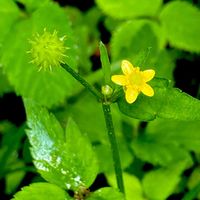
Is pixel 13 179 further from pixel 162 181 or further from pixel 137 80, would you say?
pixel 137 80

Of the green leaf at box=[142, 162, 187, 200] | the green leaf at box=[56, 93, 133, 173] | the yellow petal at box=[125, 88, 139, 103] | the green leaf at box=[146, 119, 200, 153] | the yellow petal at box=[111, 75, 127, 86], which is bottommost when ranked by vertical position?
the green leaf at box=[142, 162, 187, 200]

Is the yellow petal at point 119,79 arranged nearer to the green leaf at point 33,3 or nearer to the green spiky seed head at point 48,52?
the green spiky seed head at point 48,52

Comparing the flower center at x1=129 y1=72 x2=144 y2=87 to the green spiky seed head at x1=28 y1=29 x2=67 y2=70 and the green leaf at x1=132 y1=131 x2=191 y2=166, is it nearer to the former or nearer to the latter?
the green spiky seed head at x1=28 y1=29 x2=67 y2=70

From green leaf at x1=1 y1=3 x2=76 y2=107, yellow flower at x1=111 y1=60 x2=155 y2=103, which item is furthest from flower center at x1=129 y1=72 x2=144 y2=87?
green leaf at x1=1 y1=3 x2=76 y2=107

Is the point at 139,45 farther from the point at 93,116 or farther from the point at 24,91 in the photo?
the point at 24,91

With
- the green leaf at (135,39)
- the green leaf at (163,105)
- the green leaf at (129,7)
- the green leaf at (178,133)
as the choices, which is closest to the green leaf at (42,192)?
the green leaf at (163,105)
